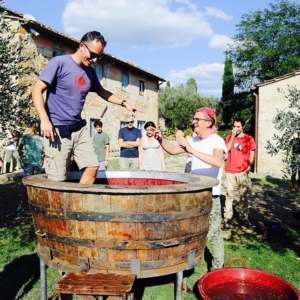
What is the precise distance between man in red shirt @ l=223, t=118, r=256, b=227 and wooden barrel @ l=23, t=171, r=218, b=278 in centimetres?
377

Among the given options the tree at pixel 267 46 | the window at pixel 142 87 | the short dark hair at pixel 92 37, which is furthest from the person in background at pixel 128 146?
the tree at pixel 267 46

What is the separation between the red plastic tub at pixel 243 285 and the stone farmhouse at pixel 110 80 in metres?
13.7

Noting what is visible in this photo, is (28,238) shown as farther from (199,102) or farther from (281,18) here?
(199,102)

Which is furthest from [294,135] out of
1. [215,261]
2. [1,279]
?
[1,279]

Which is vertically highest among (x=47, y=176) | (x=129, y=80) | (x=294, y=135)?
(x=129, y=80)

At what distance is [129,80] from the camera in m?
24.8

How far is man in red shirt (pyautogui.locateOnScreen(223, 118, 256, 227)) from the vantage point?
6.56 meters

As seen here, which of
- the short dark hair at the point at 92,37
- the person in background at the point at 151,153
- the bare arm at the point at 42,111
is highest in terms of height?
the short dark hair at the point at 92,37

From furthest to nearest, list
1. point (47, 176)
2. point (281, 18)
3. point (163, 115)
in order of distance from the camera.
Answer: point (163, 115), point (281, 18), point (47, 176)

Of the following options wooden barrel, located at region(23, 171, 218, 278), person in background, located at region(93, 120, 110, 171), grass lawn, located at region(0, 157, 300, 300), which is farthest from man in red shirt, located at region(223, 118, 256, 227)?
wooden barrel, located at region(23, 171, 218, 278)

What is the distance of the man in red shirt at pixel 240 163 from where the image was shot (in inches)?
258

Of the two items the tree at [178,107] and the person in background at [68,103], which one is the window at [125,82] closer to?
the tree at [178,107]

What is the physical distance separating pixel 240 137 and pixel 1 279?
4.74m

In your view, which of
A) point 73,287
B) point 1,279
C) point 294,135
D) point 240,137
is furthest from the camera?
point 240,137
